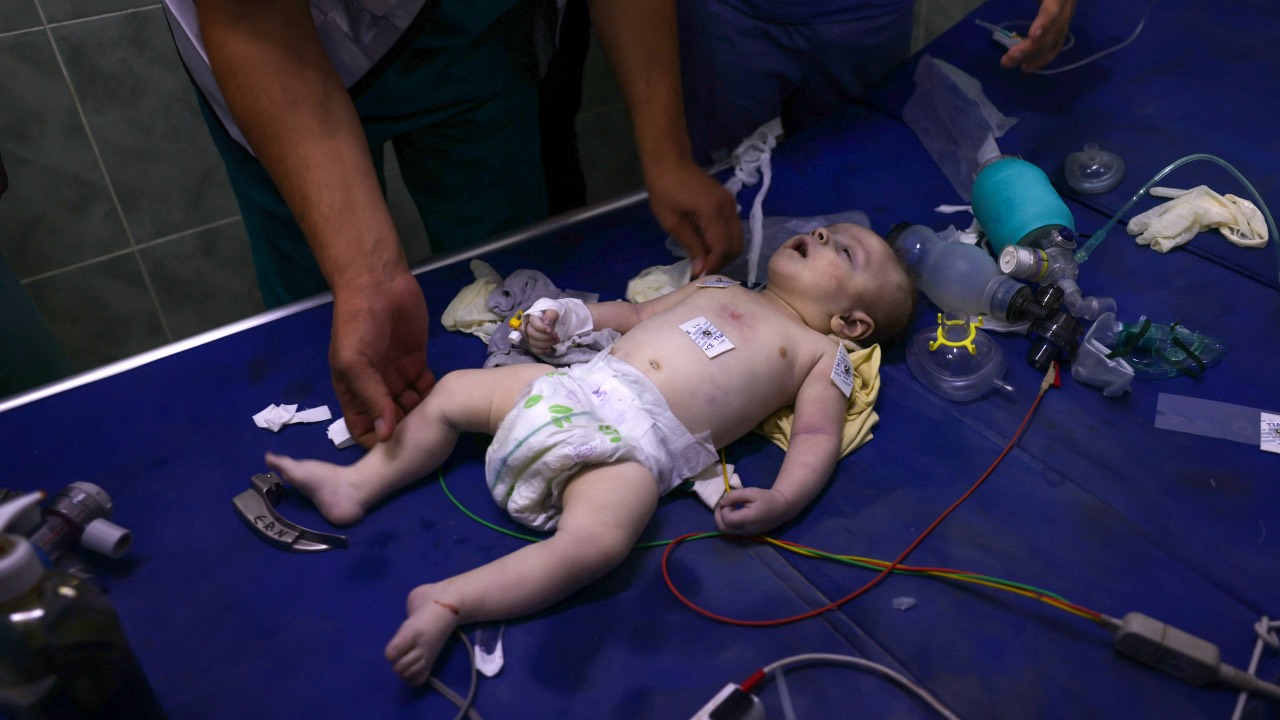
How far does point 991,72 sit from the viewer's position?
214cm

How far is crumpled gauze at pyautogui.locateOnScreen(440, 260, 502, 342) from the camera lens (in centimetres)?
153

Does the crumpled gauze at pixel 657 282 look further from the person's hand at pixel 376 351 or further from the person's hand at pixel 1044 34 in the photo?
the person's hand at pixel 1044 34

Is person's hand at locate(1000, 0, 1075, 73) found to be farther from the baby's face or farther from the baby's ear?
the baby's ear

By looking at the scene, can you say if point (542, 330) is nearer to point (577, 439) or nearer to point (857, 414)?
point (577, 439)

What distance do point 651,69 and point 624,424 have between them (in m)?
0.73

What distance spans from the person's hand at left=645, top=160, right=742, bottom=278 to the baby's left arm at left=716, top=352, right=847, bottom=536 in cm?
32

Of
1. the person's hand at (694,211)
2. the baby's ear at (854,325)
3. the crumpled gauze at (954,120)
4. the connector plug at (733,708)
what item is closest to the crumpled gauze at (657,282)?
the person's hand at (694,211)

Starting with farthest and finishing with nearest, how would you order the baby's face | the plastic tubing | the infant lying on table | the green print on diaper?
the plastic tubing < the baby's face < the green print on diaper < the infant lying on table

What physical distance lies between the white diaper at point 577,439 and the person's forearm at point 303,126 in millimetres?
285

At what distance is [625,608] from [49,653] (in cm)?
61

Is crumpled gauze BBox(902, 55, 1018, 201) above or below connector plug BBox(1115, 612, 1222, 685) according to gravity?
above

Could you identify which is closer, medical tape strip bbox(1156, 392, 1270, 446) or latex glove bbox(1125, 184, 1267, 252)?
medical tape strip bbox(1156, 392, 1270, 446)

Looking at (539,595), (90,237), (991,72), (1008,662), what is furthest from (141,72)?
(1008,662)

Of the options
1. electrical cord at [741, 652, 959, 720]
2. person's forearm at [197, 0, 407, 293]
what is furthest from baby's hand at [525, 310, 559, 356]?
electrical cord at [741, 652, 959, 720]
